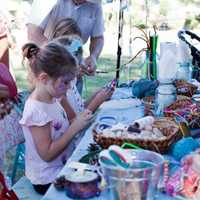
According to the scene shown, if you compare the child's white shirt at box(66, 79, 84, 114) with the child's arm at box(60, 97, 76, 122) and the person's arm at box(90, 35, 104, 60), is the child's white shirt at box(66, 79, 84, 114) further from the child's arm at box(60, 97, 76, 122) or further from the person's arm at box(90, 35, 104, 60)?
the person's arm at box(90, 35, 104, 60)

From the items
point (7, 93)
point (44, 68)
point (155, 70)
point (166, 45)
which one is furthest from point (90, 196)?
point (155, 70)

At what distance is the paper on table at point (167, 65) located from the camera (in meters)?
2.02

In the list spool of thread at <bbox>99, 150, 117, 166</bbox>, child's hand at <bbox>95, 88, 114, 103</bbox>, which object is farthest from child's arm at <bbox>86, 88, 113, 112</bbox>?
spool of thread at <bbox>99, 150, 117, 166</bbox>

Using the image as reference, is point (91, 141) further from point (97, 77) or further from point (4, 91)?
point (97, 77)

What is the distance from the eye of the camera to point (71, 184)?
1150mm

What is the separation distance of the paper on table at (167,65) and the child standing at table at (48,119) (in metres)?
0.46

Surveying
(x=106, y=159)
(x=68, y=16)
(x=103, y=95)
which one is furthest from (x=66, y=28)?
(x=106, y=159)

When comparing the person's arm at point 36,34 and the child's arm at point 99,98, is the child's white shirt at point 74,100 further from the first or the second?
the person's arm at point 36,34

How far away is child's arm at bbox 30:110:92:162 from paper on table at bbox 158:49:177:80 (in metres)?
0.50

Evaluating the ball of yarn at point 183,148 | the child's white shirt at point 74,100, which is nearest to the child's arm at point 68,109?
the child's white shirt at point 74,100

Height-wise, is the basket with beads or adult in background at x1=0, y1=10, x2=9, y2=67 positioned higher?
adult in background at x1=0, y1=10, x2=9, y2=67

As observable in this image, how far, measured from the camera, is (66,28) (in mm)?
2225

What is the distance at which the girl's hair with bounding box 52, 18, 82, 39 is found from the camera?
220 centimetres

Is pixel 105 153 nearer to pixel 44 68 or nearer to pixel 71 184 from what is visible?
pixel 71 184
